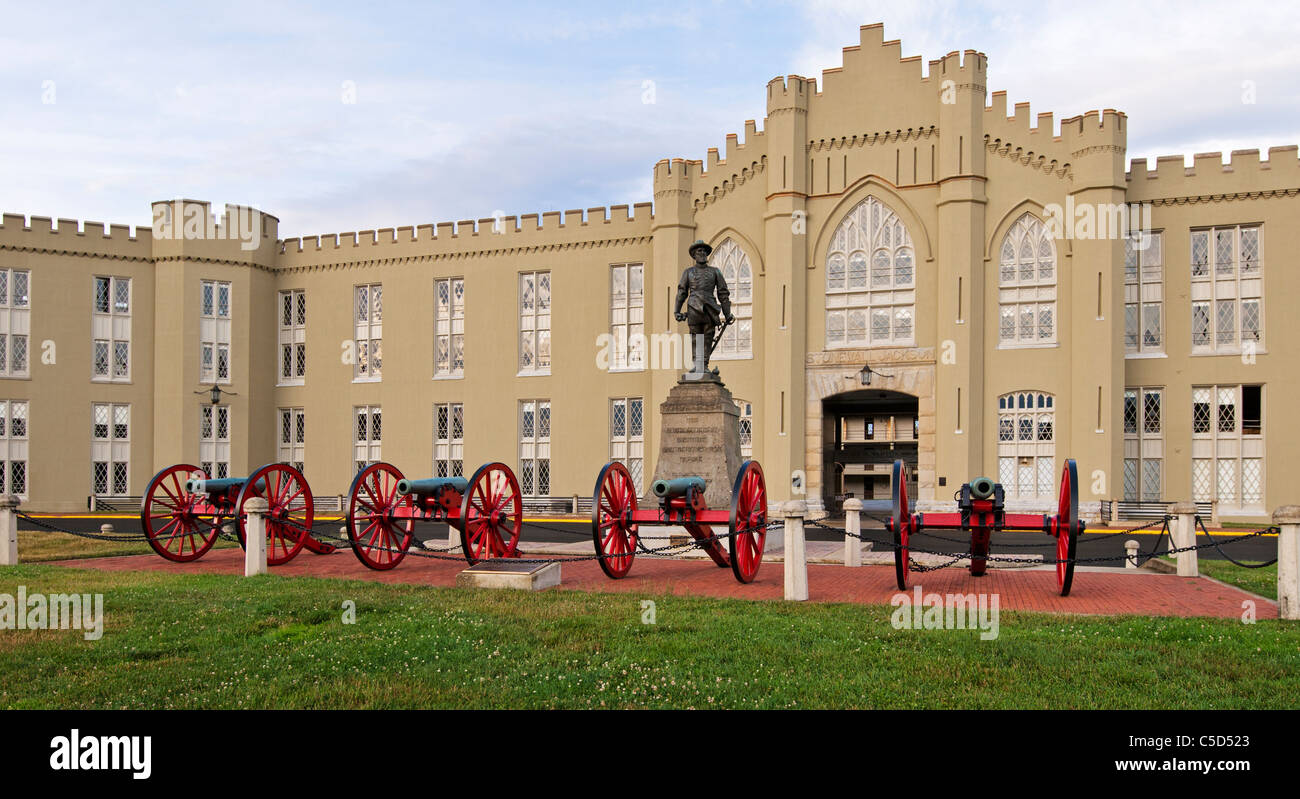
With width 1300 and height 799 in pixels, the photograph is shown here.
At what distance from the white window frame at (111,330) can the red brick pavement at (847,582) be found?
19594 mm

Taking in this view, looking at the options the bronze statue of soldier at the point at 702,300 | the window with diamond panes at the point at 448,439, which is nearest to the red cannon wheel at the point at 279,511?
the bronze statue of soldier at the point at 702,300

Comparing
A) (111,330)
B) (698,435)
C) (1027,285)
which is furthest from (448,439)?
(1027,285)

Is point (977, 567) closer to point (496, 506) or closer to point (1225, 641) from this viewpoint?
point (1225, 641)

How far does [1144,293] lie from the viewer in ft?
83.9

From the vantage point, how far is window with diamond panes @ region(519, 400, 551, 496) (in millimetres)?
Result: 31531

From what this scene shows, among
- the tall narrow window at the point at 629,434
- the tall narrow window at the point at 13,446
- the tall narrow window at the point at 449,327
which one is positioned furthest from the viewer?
the tall narrow window at the point at 449,327

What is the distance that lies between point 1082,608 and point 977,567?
2.72m

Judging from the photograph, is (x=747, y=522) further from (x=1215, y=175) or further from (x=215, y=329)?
(x=215, y=329)

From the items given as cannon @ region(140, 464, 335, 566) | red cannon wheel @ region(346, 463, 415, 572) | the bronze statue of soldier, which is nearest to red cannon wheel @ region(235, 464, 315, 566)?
cannon @ region(140, 464, 335, 566)

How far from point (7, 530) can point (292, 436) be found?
825 inches

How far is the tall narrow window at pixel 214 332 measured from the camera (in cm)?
3291

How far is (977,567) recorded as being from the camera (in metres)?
12.6

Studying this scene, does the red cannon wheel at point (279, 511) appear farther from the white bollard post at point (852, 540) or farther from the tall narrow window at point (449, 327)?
the tall narrow window at point (449, 327)

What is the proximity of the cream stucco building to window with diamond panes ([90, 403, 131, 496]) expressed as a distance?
10 cm
